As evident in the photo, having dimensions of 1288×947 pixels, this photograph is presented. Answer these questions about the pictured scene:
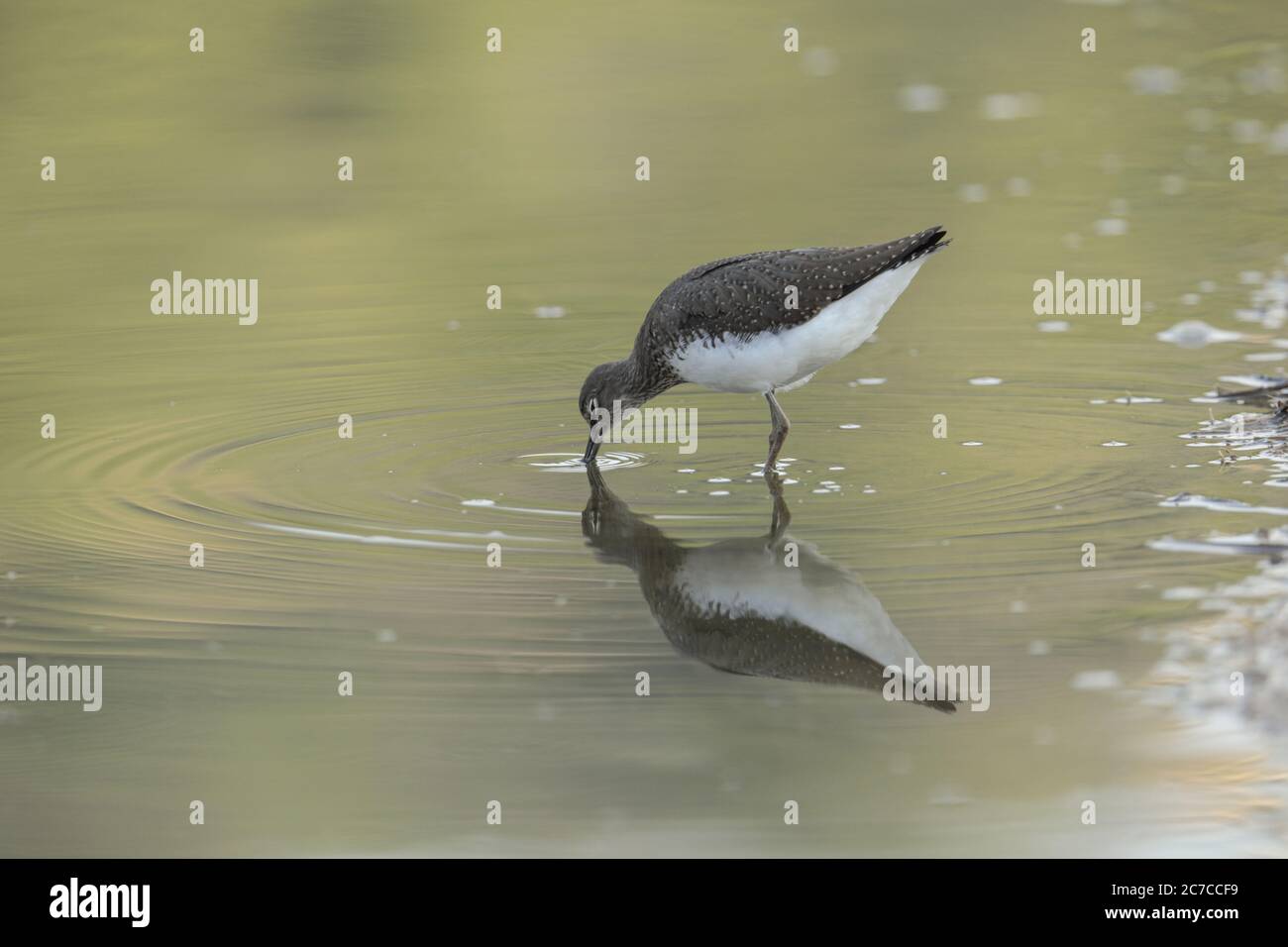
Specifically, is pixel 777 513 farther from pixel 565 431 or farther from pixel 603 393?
pixel 565 431

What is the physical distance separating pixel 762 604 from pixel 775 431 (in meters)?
2.52

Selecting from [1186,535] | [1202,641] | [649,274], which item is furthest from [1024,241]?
[1202,641]

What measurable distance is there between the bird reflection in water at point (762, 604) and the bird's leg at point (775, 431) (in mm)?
677

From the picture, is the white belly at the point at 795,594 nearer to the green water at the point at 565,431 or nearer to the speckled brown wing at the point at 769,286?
the green water at the point at 565,431

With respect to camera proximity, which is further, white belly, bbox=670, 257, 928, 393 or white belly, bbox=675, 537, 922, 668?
white belly, bbox=670, 257, 928, 393

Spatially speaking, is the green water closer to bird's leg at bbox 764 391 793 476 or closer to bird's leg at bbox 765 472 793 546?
Answer: bird's leg at bbox 765 472 793 546

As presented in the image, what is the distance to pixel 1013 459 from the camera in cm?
1014

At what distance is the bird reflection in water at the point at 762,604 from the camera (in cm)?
746

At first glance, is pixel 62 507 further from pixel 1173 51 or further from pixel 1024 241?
pixel 1173 51

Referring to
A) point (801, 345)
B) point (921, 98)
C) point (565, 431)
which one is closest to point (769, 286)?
point (801, 345)

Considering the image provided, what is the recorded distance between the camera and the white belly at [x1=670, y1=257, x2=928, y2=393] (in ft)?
32.1

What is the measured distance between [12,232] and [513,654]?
11.9m

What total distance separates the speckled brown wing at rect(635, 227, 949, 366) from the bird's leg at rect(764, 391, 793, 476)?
622 millimetres

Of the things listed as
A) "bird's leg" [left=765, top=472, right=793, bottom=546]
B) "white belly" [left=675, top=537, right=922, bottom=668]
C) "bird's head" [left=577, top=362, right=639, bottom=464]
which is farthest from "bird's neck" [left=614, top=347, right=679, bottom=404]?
"white belly" [left=675, top=537, right=922, bottom=668]
